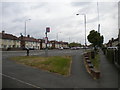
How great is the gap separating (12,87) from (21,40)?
246 ft

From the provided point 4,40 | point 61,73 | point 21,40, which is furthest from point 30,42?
point 61,73

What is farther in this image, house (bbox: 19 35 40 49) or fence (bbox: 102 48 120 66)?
house (bbox: 19 35 40 49)

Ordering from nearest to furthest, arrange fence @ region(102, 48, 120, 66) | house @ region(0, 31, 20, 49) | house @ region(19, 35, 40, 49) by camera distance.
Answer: fence @ region(102, 48, 120, 66) → house @ region(0, 31, 20, 49) → house @ region(19, 35, 40, 49)

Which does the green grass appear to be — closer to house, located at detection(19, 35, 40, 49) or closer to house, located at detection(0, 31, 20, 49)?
house, located at detection(0, 31, 20, 49)

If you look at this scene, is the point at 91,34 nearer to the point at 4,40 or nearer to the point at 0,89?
the point at 0,89

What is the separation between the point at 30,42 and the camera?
92000mm

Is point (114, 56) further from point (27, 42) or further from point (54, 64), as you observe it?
point (27, 42)

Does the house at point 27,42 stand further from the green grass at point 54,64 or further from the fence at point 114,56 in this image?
the fence at point 114,56

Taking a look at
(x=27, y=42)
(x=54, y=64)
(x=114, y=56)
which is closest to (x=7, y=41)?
(x=27, y=42)

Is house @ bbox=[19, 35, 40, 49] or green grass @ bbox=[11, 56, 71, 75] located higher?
house @ bbox=[19, 35, 40, 49]

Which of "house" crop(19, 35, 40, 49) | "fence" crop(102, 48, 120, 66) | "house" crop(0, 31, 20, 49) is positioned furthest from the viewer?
"house" crop(19, 35, 40, 49)

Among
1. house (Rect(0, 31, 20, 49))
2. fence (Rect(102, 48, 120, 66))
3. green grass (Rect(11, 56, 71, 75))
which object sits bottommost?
green grass (Rect(11, 56, 71, 75))

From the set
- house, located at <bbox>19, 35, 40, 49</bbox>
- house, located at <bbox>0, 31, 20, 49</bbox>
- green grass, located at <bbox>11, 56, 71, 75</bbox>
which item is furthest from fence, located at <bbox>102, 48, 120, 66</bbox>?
house, located at <bbox>19, 35, 40, 49</bbox>

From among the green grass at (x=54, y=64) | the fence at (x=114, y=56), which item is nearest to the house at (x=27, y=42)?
the green grass at (x=54, y=64)
